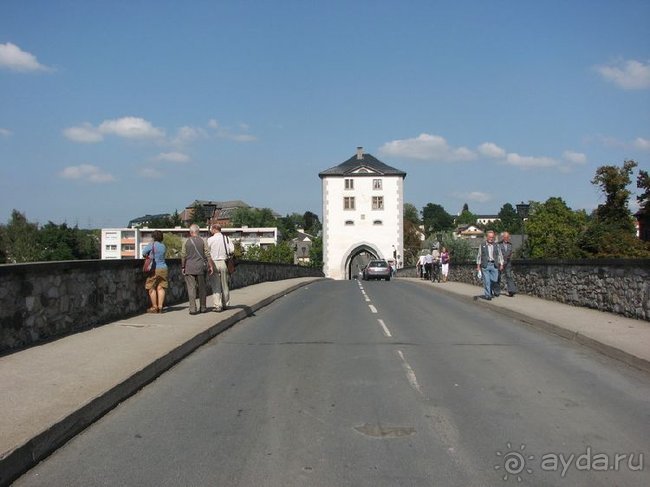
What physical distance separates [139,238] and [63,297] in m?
107

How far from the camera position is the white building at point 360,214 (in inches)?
3524

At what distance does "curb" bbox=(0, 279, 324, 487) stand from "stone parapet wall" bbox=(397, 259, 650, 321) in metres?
8.83

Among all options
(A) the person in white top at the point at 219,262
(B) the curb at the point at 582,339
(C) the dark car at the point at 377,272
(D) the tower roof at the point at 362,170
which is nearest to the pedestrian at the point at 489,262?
(B) the curb at the point at 582,339

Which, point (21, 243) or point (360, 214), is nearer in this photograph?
point (21, 243)

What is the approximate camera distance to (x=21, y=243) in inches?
1288

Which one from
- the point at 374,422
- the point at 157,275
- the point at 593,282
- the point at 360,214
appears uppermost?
the point at 360,214

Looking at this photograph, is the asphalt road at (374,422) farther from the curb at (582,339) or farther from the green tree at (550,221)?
the green tree at (550,221)

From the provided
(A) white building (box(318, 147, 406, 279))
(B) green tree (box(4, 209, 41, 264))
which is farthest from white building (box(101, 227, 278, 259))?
(B) green tree (box(4, 209, 41, 264))

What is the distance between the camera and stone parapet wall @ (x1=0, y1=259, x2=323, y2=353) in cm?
864

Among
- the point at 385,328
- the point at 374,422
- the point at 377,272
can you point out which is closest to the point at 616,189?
the point at 377,272

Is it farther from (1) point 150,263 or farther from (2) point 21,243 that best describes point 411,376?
(2) point 21,243

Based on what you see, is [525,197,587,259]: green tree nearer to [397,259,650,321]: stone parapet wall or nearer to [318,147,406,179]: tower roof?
[318,147,406,179]: tower roof

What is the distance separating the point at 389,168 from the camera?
91.9 metres

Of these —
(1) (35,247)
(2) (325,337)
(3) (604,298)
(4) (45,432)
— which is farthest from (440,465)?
(1) (35,247)
